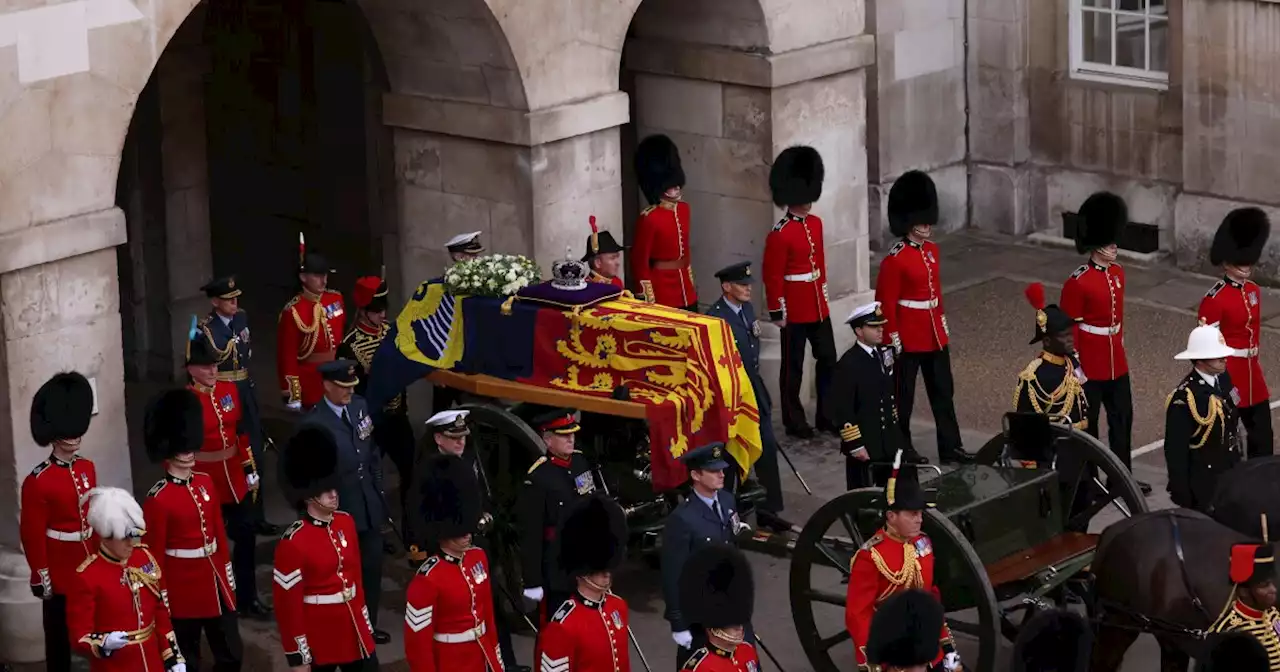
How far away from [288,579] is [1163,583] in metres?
3.20

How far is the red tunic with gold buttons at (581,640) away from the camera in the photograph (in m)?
8.73

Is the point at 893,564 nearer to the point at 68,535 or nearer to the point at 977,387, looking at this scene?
the point at 68,535

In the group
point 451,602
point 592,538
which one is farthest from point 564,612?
point 451,602

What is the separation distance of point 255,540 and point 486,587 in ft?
9.92

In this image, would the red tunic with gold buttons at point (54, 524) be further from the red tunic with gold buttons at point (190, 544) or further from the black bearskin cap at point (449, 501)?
the black bearskin cap at point (449, 501)

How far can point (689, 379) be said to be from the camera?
1102cm

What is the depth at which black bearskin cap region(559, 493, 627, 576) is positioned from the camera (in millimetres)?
8938

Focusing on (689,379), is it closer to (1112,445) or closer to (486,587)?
(486,587)

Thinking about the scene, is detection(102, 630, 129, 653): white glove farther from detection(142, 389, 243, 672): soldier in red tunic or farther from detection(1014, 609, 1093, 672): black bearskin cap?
detection(1014, 609, 1093, 672): black bearskin cap

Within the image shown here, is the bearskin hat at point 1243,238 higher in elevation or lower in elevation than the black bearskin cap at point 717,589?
higher

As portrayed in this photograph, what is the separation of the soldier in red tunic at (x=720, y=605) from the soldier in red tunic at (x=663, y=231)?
497cm

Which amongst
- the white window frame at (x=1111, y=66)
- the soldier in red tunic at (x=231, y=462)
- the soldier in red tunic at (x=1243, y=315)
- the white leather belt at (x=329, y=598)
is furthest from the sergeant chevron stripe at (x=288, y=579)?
the white window frame at (x=1111, y=66)

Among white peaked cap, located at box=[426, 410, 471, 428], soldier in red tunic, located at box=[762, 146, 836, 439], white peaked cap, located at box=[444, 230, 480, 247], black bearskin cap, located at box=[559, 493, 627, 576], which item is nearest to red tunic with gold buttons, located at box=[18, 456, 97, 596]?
white peaked cap, located at box=[426, 410, 471, 428]

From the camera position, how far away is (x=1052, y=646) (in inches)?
320
